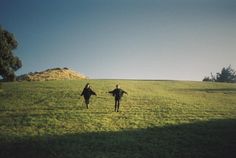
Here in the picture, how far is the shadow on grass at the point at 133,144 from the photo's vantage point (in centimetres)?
1944

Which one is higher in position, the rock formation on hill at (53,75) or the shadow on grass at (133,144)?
the rock formation on hill at (53,75)

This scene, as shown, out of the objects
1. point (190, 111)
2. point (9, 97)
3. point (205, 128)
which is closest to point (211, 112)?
point (190, 111)

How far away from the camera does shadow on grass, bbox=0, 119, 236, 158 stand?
19438 mm

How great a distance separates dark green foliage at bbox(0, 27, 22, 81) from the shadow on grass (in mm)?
34464

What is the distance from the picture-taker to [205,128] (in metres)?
25.7

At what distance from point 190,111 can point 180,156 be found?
14754 mm

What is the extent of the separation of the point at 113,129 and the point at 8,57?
35.7m

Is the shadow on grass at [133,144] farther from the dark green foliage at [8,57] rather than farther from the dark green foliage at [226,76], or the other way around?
the dark green foliage at [226,76]

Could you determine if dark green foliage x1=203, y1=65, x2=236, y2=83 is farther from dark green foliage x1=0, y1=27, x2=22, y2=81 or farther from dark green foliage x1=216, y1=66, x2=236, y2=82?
dark green foliage x1=0, y1=27, x2=22, y2=81

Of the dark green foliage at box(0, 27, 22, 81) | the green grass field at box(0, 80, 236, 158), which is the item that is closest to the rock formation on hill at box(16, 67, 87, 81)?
the dark green foliage at box(0, 27, 22, 81)

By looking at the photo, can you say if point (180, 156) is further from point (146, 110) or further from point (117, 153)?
point (146, 110)

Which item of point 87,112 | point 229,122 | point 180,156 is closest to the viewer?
point 180,156

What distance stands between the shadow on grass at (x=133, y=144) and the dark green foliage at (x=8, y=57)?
113 ft

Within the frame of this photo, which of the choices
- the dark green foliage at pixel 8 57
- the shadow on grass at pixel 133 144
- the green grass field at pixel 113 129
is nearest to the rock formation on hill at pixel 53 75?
the dark green foliage at pixel 8 57
